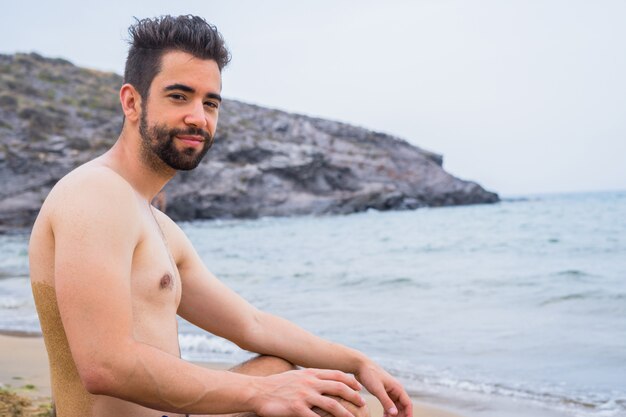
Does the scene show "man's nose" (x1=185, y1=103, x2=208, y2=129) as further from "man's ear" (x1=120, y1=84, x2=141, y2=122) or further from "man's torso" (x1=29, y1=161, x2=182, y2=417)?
"man's torso" (x1=29, y1=161, x2=182, y2=417)

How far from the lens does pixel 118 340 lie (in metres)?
1.74

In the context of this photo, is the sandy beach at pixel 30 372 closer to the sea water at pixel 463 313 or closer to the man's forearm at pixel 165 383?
the sea water at pixel 463 313

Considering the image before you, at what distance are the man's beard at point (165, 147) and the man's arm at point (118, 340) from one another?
0.68 ft

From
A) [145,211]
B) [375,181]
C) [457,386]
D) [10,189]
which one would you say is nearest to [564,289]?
[457,386]

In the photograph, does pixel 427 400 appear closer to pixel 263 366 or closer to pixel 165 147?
pixel 263 366

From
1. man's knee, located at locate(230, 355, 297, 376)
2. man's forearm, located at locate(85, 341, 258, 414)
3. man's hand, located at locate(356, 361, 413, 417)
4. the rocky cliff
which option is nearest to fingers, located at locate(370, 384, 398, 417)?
man's hand, located at locate(356, 361, 413, 417)

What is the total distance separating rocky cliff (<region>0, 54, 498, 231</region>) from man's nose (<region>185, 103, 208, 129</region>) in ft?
122

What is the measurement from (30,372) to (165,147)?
4276 millimetres

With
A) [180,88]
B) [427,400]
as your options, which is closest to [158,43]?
[180,88]

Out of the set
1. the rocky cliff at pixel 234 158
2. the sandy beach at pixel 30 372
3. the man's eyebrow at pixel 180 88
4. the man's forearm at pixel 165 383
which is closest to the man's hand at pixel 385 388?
the man's forearm at pixel 165 383

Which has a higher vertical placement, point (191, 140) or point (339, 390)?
point (191, 140)

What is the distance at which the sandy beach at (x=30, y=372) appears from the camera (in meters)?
4.76

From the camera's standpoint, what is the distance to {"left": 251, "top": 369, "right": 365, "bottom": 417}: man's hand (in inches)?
72.2

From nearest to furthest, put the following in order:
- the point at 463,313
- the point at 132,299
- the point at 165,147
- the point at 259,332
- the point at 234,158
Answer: the point at 132,299 → the point at 165,147 → the point at 259,332 → the point at 463,313 → the point at 234,158
